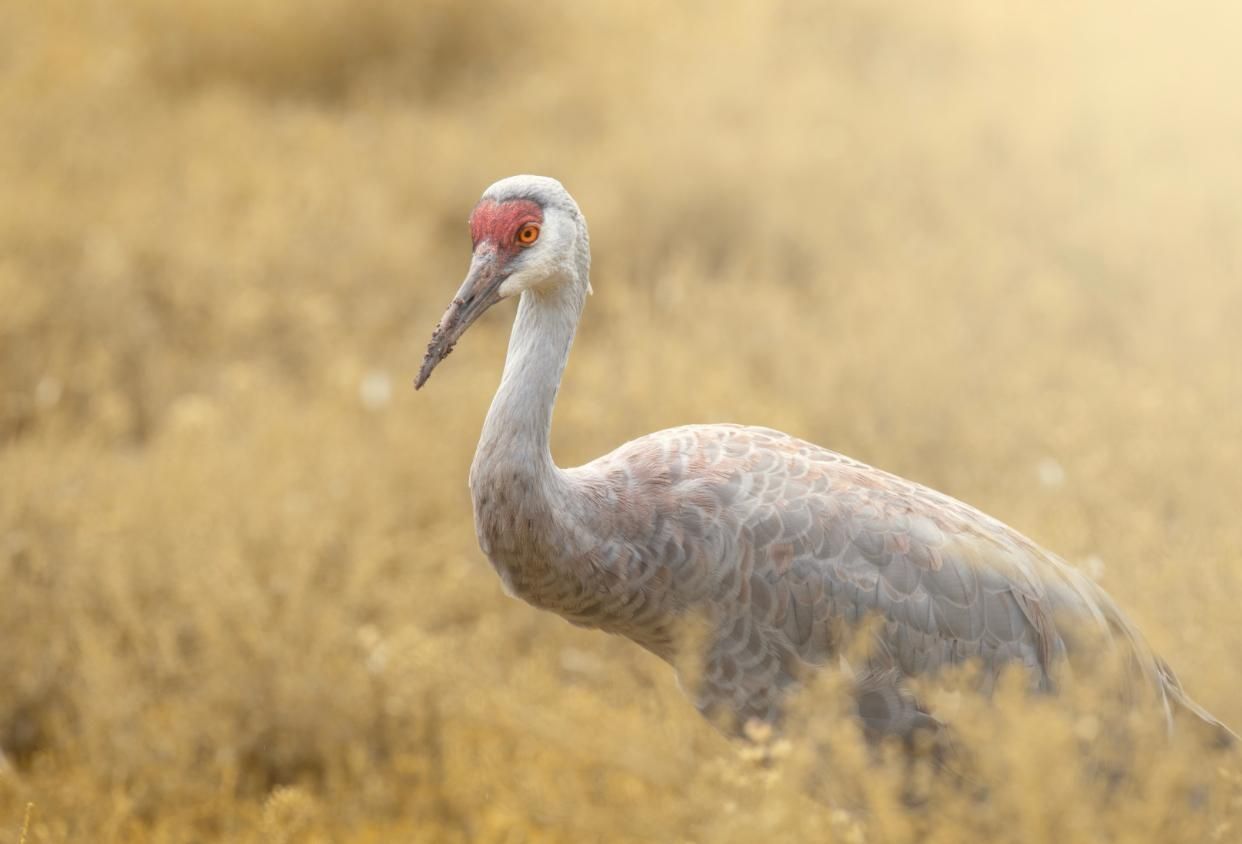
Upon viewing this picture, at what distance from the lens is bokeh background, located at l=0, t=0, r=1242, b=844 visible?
141 inches

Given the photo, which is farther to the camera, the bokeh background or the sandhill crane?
the bokeh background

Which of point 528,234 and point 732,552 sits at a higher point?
point 528,234

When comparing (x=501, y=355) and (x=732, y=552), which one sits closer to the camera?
(x=732, y=552)

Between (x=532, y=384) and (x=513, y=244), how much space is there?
33cm

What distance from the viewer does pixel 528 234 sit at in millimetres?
2908

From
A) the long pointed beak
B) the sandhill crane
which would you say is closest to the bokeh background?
the sandhill crane

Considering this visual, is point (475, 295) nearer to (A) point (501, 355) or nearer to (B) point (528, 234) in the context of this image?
(B) point (528, 234)

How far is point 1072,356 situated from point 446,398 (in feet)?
8.90

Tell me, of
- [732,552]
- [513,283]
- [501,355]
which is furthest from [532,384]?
[501,355]

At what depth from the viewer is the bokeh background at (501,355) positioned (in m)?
3.58

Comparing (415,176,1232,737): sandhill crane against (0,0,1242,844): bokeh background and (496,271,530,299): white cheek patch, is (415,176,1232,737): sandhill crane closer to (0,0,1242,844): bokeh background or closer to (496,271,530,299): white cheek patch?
(496,271,530,299): white cheek patch

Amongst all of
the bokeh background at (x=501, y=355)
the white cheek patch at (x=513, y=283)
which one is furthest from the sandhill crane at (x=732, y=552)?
the bokeh background at (x=501, y=355)

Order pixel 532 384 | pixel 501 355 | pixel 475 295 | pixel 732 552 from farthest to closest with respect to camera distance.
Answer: pixel 501 355, pixel 732 552, pixel 532 384, pixel 475 295

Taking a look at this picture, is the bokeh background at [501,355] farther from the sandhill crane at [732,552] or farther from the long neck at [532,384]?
the long neck at [532,384]
